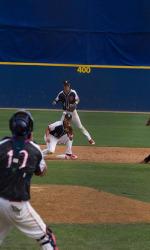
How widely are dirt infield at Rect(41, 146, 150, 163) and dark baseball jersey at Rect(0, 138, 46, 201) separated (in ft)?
31.6

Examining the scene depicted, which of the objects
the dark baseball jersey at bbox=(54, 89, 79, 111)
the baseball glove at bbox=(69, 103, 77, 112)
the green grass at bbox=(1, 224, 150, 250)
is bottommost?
the green grass at bbox=(1, 224, 150, 250)

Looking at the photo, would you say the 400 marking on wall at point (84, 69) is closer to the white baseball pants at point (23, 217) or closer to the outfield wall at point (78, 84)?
the outfield wall at point (78, 84)

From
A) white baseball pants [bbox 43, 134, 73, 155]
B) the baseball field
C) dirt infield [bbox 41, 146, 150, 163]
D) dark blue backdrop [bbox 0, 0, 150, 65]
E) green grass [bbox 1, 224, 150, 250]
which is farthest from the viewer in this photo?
dark blue backdrop [bbox 0, 0, 150, 65]

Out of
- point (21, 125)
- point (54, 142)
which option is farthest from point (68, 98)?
point (21, 125)

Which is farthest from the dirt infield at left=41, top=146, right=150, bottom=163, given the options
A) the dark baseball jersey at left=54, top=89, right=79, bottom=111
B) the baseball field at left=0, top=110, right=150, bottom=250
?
the dark baseball jersey at left=54, top=89, right=79, bottom=111

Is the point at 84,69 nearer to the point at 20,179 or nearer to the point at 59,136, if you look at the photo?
the point at 59,136

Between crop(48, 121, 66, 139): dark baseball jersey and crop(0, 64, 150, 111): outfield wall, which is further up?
crop(0, 64, 150, 111): outfield wall

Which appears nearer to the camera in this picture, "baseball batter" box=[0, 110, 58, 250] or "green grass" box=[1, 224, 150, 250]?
"baseball batter" box=[0, 110, 58, 250]

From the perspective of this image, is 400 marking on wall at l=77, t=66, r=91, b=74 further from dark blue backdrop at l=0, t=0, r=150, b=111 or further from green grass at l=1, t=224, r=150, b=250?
green grass at l=1, t=224, r=150, b=250

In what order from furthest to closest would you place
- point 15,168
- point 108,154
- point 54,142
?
point 108,154
point 54,142
point 15,168

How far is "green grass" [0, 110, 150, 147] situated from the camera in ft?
66.9

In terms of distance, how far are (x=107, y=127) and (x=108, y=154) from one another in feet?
24.1

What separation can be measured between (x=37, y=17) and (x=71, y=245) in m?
25.7

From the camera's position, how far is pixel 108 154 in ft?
56.2
